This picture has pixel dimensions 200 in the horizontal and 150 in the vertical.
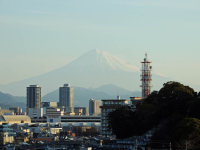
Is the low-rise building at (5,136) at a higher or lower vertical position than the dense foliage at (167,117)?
lower

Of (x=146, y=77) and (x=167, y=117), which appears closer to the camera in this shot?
(x=167, y=117)

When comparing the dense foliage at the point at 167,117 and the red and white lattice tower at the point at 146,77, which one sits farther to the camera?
the red and white lattice tower at the point at 146,77

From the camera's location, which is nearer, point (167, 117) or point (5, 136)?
point (167, 117)

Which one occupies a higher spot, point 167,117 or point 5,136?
point 167,117

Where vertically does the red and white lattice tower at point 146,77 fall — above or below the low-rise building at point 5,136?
above

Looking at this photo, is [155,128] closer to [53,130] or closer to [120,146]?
[120,146]

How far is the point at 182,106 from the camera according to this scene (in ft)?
272

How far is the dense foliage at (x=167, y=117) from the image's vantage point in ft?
237

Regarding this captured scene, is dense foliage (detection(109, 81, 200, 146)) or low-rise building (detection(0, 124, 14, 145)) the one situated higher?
dense foliage (detection(109, 81, 200, 146))

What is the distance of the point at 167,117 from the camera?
81.6m

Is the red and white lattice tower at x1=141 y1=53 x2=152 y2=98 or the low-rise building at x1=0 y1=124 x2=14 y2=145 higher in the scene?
the red and white lattice tower at x1=141 y1=53 x2=152 y2=98

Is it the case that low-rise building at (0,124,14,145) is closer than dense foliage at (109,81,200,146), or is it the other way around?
dense foliage at (109,81,200,146)

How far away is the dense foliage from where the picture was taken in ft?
237

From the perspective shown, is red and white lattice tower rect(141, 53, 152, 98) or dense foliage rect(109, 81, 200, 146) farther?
red and white lattice tower rect(141, 53, 152, 98)
